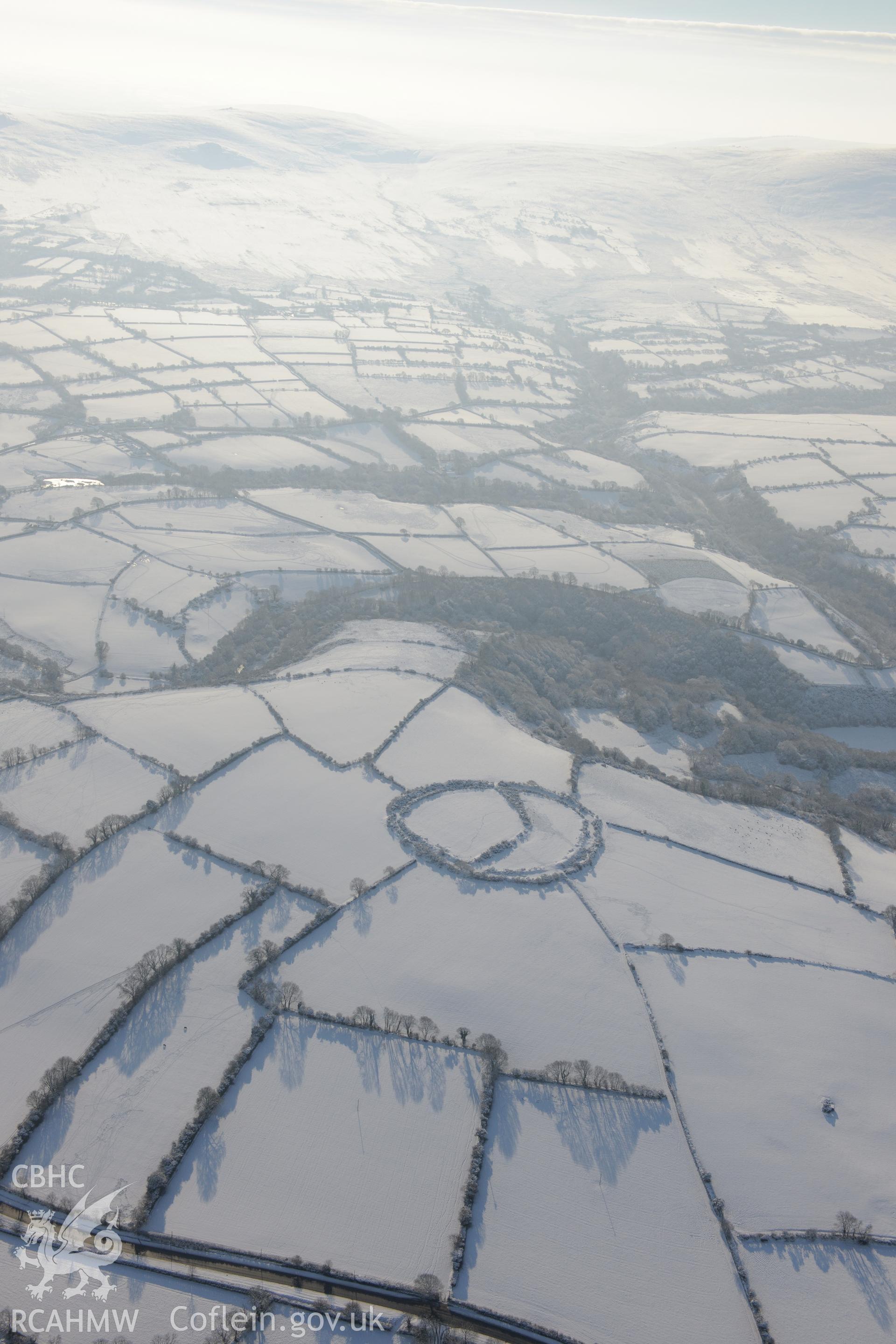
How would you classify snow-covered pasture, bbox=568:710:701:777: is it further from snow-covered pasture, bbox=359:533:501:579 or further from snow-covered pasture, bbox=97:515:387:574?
snow-covered pasture, bbox=97:515:387:574

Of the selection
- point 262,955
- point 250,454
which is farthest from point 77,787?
point 250,454

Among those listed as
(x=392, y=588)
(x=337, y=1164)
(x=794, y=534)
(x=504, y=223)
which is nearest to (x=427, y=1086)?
(x=337, y=1164)

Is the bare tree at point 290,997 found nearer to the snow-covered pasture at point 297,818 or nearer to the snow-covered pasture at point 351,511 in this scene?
the snow-covered pasture at point 297,818

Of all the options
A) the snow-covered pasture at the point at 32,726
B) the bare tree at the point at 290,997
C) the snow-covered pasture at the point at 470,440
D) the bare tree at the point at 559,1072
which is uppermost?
the snow-covered pasture at the point at 470,440

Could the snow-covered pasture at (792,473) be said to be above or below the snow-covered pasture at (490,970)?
above

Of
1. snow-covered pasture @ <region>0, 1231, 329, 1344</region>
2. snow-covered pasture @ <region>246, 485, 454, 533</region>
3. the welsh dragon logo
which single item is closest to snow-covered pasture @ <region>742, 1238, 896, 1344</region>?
snow-covered pasture @ <region>0, 1231, 329, 1344</region>

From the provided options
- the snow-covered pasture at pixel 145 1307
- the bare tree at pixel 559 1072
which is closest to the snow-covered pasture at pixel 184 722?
the bare tree at pixel 559 1072

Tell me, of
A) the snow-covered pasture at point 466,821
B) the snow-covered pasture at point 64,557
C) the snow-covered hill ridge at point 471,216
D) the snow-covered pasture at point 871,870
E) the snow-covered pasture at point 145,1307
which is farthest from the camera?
the snow-covered hill ridge at point 471,216
